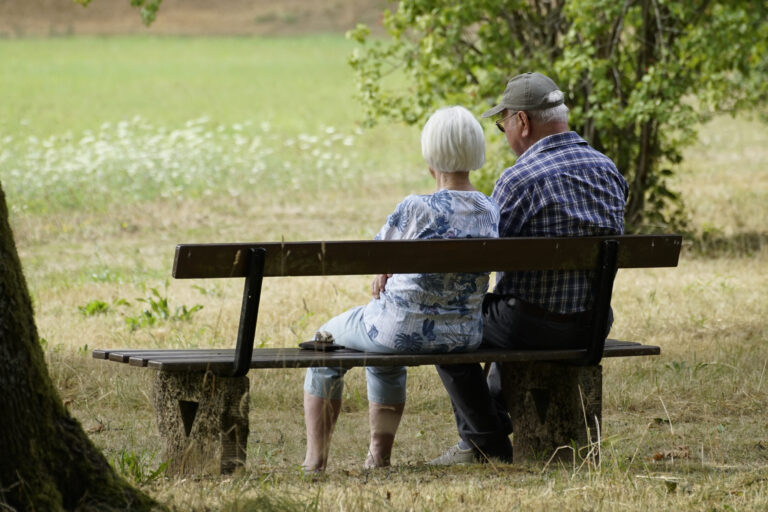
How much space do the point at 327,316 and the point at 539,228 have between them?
391 centimetres

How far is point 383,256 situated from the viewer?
4.41m

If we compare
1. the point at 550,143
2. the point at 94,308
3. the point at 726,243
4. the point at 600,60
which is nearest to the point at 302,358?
the point at 550,143

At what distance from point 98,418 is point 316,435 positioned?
179 centimetres

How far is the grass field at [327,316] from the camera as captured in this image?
4.18 m

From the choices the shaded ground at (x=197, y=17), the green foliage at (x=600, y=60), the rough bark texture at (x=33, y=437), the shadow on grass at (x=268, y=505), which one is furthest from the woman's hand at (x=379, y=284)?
the shaded ground at (x=197, y=17)

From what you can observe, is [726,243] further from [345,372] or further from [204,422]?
[204,422]

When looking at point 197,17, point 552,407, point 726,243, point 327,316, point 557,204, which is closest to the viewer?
point 557,204

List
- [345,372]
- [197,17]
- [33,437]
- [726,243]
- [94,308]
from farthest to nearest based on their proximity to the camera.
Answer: [197,17] → [726,243] → [94,308] → [345,372] → [33,437]

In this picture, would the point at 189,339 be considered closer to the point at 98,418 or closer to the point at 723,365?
the point at 98,418

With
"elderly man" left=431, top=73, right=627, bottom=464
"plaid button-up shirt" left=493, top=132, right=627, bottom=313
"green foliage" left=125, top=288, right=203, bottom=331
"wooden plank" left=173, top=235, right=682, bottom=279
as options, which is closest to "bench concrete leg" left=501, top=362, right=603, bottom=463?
A: "elderly man" left=431, top=73, right=627, bottom=464

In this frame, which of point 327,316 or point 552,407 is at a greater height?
point 327,316

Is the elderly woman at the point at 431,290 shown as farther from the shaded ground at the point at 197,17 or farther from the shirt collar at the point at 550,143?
the shaded ground at the point at 197,17

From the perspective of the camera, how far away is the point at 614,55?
11.2 metres

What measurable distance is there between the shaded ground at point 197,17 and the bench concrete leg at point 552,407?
59711 mm
